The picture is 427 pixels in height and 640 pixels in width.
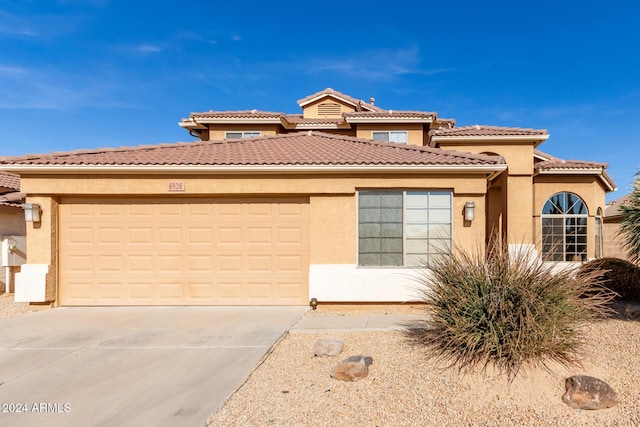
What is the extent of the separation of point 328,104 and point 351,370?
17.8 m

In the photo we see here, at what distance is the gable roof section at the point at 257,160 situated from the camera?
916 cm

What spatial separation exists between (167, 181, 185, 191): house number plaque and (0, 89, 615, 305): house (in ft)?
0.08

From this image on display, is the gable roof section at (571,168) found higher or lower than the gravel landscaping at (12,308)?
higher

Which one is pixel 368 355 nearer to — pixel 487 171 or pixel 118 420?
pixel 118 420

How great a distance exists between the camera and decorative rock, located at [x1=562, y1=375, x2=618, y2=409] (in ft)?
13.9

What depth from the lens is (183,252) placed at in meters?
9.58

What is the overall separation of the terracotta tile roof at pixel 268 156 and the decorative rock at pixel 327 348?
15.0ft

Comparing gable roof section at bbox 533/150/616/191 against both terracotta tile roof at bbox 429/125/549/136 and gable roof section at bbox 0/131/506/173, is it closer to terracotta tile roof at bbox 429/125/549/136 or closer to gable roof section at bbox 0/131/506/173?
terracotta tile roof at bbox 429/125/549/136

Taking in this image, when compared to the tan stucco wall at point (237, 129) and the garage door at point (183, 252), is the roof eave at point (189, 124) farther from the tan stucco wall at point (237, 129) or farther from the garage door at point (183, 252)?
the garage door at point (183, 252)

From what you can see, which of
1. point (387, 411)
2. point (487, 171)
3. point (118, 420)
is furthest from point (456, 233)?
point (118, 420)

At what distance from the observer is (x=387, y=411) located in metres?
4.17

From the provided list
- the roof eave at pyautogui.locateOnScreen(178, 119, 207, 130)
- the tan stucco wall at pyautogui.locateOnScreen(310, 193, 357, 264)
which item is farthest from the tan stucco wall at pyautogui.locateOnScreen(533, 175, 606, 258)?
the roof eave at pyautogui.locateOnScreen(178, 119, 207, 130)

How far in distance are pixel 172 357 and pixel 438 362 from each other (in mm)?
3939

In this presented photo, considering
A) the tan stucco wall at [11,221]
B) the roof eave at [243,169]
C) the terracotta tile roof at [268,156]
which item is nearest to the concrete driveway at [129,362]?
the roof eave at [243,169]
